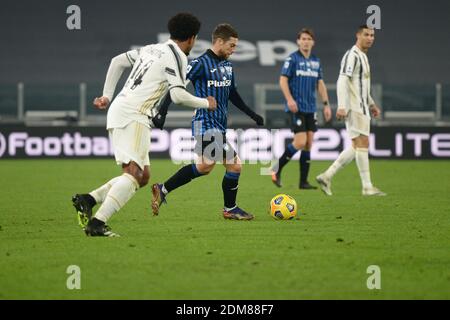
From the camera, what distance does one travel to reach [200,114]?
10305mm

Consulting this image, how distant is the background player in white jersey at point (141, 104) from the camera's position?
8.31 m

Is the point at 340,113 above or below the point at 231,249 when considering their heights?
above

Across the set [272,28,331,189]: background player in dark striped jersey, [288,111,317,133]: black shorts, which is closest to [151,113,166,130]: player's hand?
[272,28,331,189]: background player in dark striped jersey

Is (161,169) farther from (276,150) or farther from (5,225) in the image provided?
(5,225)

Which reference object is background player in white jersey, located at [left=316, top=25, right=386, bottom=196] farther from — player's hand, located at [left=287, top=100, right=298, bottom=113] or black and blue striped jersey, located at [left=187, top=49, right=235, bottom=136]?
black and blue striped jersey, located at [left=187, top=49, right=235, bottom=136]

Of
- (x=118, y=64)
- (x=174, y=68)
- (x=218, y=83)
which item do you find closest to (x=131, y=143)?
(x=174, y=68)

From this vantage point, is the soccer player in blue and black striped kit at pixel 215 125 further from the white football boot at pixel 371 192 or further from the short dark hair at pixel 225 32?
the white football boot at pixel 371 192

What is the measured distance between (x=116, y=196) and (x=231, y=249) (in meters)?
1.14

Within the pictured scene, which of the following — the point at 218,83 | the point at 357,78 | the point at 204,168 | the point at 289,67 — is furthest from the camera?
the point at 289,67

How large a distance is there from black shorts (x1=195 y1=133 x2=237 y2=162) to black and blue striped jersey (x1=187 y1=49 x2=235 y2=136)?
0.10m

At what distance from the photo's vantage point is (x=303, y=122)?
49.2ft

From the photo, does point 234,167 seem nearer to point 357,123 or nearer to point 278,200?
point 278,200

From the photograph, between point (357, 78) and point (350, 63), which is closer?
point (350, 63)

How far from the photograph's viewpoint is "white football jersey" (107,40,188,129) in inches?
329
